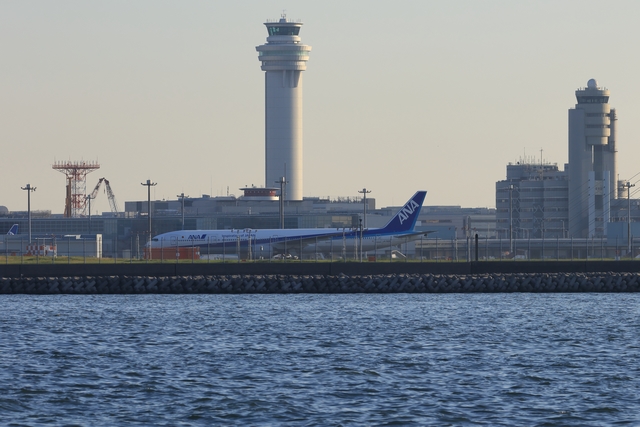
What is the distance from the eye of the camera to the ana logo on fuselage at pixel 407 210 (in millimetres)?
113000

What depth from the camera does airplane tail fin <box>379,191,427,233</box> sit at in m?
112

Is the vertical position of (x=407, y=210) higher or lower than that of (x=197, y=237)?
higher

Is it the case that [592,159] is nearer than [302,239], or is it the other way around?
[302,239]

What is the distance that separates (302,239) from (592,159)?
315 ft

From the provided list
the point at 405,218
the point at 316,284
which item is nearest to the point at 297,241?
the point at 405,218

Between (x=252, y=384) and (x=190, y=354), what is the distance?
7.55 metres

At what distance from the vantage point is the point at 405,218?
114m

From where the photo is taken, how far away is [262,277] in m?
72.2

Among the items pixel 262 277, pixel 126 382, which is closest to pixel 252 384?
pixel 126 382

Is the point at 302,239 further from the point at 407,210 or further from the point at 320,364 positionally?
the point at 320,364

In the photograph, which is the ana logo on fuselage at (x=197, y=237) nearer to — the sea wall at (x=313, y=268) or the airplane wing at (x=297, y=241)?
the airplane wing at (x=297, y=241)

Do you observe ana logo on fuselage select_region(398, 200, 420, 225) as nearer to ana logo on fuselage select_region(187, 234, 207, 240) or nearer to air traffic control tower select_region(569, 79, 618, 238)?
ana logo on fuselage select_region(187, 234, 207, 240)

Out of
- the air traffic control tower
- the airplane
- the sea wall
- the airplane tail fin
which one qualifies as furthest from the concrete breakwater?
the air traffic control tower

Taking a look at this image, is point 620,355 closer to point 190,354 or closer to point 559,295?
point 190,354
